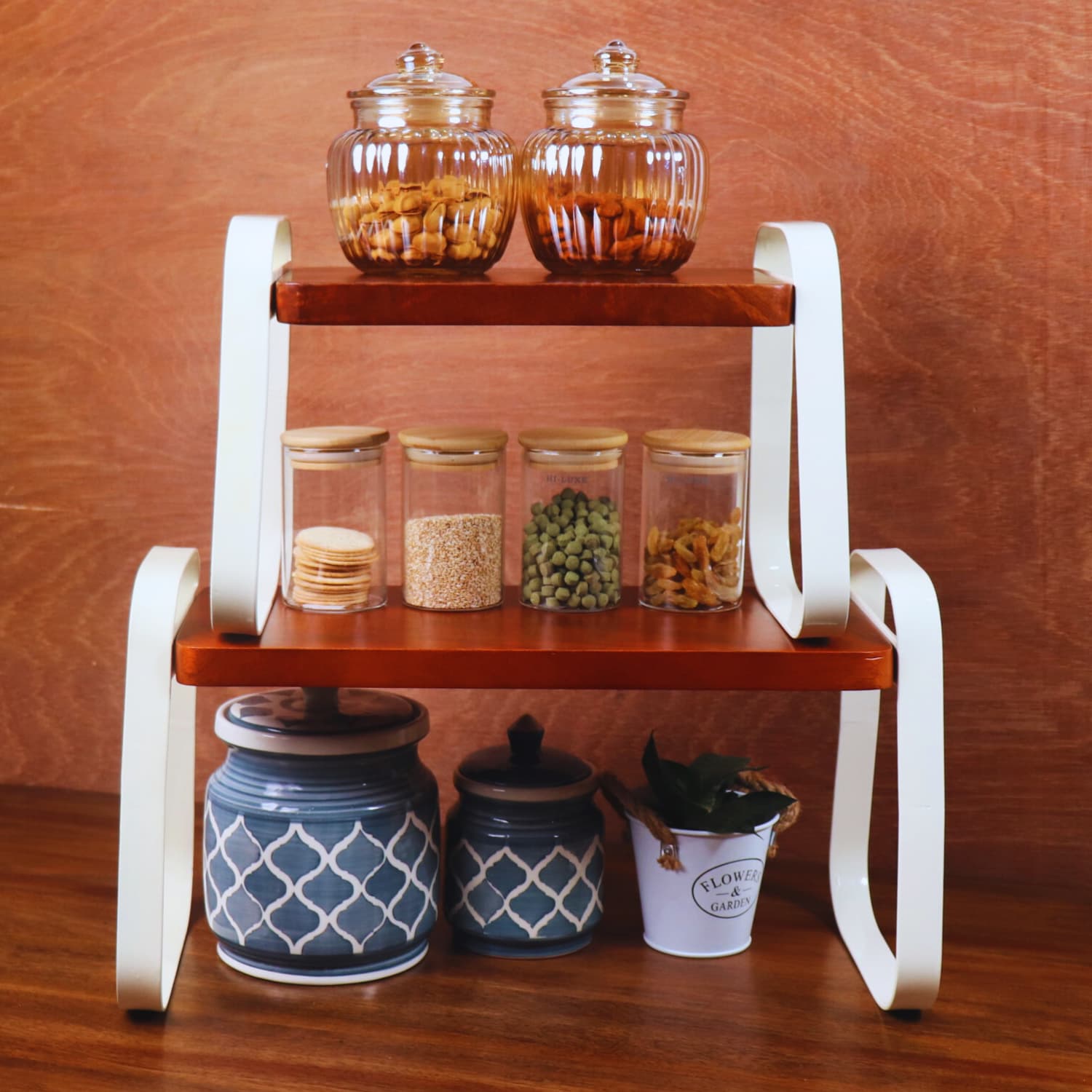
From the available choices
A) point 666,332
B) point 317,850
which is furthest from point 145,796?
point 666,332

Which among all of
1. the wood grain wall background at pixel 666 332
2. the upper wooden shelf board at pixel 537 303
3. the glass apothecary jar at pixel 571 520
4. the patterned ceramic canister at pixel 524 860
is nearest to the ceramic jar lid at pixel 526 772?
the patterned ceramic canister at pixel 524 860

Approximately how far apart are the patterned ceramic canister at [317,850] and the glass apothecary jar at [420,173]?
0.35 m

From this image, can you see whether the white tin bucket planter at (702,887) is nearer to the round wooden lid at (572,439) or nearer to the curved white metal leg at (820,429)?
the curved white metal leg at (820,429)

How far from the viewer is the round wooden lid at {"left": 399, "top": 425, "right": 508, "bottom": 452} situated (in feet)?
3.40

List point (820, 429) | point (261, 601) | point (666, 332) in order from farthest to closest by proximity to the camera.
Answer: point (666, 332)
point (261, 601)
point (820, 429)

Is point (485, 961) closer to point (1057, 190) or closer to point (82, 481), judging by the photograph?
point (82, 481)

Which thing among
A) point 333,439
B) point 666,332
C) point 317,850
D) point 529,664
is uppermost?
point 666,332

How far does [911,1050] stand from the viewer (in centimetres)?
93

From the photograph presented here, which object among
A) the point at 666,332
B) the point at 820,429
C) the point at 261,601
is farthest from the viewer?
the point at 666,332

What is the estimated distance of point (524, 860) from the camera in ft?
3.41

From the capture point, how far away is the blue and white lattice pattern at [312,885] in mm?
991

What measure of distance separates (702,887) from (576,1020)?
0.15 metres

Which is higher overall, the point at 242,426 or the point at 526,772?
the point at 242,426

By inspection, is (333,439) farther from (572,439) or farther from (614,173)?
(614,173)
